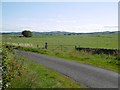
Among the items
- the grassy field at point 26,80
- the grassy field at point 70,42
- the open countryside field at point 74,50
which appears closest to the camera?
the grassy field at point 26,80

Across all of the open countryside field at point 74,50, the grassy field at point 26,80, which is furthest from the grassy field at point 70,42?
the grassy field at point 26,80

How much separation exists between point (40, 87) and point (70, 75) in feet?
16.3

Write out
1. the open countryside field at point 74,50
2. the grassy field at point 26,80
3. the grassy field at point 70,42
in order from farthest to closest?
the grassy field at point 70,42 → the open countryside field at point 74,50 → the grassy field at point 26,80

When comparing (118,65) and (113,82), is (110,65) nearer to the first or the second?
(118,65)

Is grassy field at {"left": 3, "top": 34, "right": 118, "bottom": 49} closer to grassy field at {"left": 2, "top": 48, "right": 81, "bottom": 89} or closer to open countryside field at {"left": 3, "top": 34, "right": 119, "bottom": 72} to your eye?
open countryside field at {"left": 3, "top": 34, "right": 119, "bottom": 72}

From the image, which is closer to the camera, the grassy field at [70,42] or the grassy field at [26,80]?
the grassy field at [26,80]

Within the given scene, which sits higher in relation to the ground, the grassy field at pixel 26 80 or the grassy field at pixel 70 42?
the grassy field at pixel 26 80

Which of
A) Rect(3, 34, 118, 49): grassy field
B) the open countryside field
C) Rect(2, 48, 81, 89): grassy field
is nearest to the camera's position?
Rect(2, 48, 81, 89): grassy field

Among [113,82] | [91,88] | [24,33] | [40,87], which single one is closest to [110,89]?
[91,88]

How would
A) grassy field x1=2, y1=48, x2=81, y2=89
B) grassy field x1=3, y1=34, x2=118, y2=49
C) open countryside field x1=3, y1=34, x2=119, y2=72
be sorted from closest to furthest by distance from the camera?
grassy field x1=2, y1=48, x2=81, y2=89 < open countryside field x1=3, y1=34, x2=119, y2=72 < grassy field x1=3, y1=34, x2=118, y2=49

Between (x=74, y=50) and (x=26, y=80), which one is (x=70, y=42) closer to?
(x=74, y=50)

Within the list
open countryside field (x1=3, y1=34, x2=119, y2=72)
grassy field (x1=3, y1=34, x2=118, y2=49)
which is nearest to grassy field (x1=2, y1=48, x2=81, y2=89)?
open countryside field (x1=3, y1=34, x2=119, y2=72)

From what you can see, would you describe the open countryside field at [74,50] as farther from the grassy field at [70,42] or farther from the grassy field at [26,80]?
the grassy field at [26,80]

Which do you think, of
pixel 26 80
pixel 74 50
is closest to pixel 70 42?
pixel 74 50
